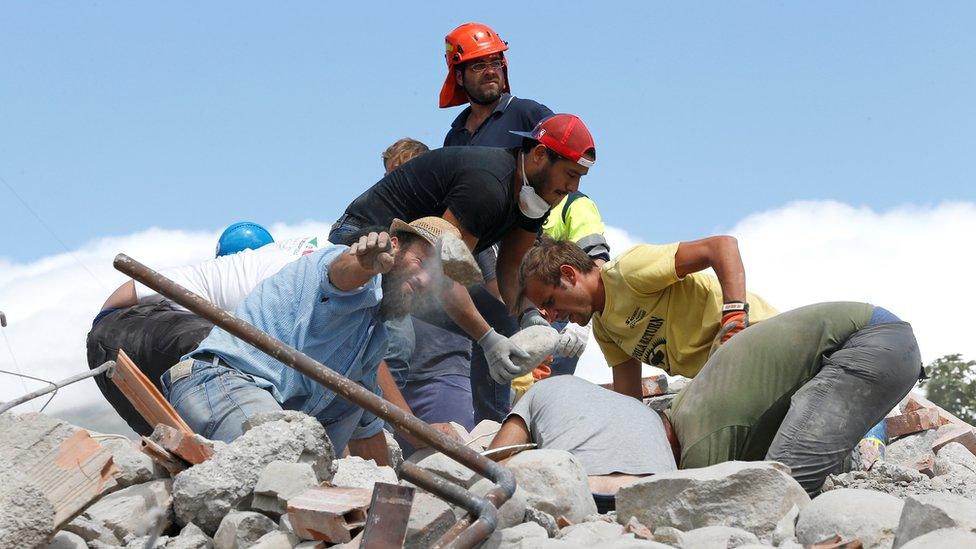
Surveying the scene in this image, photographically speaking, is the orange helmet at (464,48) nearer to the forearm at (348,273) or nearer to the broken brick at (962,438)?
the forearm at (348,273)

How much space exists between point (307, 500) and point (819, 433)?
5.97ft

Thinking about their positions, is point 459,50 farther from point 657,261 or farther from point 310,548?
point 310,548

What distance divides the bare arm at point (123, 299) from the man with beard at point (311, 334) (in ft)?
2.69

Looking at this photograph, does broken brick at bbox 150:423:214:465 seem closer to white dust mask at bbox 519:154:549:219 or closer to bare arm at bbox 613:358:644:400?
white dust mask at bbox 519:154:549:219

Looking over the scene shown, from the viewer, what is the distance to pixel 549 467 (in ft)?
11.8

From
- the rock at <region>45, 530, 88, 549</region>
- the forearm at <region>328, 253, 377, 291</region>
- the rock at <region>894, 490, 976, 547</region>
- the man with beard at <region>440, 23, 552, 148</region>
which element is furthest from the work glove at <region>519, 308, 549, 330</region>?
the rock at <region>894, 490, 976, 547</region>

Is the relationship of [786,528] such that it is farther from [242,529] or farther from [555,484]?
[242,529]

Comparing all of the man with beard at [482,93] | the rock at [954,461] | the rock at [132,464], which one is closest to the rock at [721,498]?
the rock at [132,464]

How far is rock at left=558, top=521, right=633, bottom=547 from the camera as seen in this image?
3299 mm

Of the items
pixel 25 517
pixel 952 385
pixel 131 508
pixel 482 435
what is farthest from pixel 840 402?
pixel 952 385

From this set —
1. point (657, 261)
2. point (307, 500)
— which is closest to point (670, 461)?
point (657, 261)

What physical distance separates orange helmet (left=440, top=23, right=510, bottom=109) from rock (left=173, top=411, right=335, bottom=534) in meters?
2.83

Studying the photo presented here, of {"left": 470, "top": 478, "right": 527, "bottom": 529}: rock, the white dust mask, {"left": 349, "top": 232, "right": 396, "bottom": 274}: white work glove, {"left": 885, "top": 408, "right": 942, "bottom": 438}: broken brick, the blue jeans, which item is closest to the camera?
{"left": 470, "top": 478, "right": 527, "bottom": 529}: rock

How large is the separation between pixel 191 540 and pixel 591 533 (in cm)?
114
